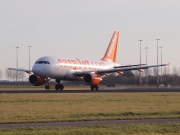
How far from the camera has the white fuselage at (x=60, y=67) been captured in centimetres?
6831

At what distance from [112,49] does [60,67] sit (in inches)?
821

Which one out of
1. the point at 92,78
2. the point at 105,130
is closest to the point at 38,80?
the point at 92,78

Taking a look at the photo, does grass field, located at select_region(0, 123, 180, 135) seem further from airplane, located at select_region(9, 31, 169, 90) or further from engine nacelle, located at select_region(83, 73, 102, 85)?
engine nacelle, located at select_region(83, 73, 102, 85)

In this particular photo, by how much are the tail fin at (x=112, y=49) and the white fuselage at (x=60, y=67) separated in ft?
33.7

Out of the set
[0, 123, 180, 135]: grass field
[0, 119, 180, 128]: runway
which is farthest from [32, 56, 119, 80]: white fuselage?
[0, 123, 180, 135]: grass field

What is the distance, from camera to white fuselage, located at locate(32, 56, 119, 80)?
224ft

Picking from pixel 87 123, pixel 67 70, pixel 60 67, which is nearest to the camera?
pixel 87 123

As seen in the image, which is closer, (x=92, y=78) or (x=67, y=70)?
(x=92, y=78)

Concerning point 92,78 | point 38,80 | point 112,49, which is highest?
point 112,49

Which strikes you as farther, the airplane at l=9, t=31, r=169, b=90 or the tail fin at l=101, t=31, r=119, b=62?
the tail fin at l=101, t=31, r=119, b=62

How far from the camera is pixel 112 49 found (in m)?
88.6

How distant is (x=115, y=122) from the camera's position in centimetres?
2619

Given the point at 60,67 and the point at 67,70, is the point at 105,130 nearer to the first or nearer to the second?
the point at 60,67

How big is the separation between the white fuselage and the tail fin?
1027cm
